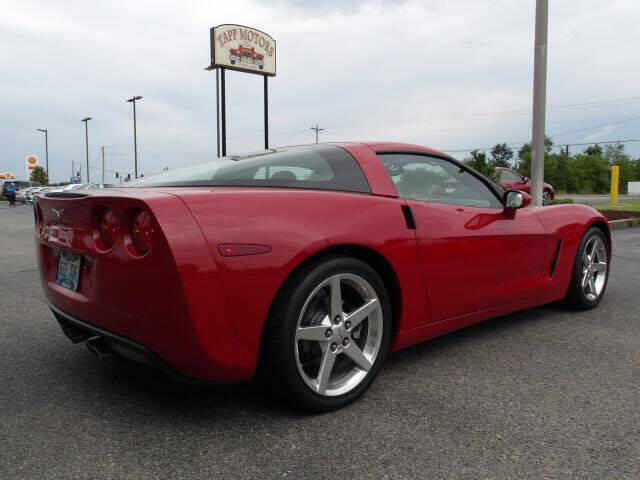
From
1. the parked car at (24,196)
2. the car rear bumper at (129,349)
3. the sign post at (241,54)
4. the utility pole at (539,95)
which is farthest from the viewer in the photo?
the parked car at (24,196)

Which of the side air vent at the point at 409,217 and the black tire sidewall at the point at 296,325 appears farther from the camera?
the side air vent at the point at 409,217

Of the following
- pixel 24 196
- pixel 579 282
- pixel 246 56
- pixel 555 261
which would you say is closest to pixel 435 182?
pixel 555 261

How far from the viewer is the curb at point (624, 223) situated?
11596 millimetres

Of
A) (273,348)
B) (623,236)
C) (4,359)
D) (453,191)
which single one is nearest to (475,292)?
(453,191)

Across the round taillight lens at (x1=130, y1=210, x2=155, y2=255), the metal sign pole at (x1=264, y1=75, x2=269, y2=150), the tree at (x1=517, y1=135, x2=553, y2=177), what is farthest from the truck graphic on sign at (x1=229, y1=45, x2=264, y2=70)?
the tree at (x1=517, y1=135, x2=553, y2=177)

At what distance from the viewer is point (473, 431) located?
2.22 meters

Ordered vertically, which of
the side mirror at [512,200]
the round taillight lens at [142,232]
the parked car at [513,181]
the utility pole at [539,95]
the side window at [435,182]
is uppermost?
the utility pole at [539,95]

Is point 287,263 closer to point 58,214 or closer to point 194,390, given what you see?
point 194,390

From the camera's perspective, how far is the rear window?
259cm

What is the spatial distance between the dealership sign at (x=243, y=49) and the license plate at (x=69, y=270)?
21.0m

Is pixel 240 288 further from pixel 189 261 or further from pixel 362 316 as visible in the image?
pixel 362 316

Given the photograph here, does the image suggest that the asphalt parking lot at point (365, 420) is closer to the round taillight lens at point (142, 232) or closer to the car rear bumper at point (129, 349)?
the car rear bumper at point (129, 349)

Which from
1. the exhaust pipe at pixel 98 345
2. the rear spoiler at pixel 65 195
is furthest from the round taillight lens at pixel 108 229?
the exhaust pipe at pixel 98 345

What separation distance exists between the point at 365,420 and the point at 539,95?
334 inches
